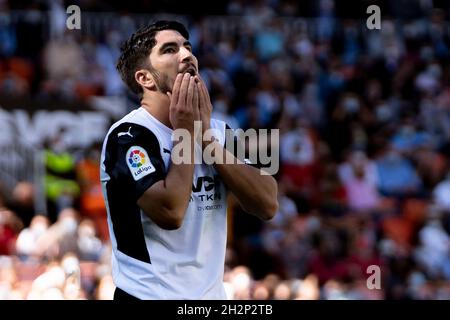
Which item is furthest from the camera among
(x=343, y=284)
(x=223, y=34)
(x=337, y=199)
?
(x=223, y=34)

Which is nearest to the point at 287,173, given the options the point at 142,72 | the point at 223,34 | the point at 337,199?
the point at 337,199

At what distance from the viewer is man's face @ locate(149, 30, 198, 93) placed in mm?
5113

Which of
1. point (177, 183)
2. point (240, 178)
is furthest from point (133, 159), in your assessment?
point (240, 178)

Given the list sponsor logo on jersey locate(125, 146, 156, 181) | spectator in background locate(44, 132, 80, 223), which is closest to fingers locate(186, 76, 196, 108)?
sponsor logo on jersey locate(125, 146, 156, 181)

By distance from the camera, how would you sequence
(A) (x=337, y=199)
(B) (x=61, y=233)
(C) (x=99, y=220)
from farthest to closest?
(A) (x=337, y=199), (C) (x=99, y=220), (B) (x=61, y=233)

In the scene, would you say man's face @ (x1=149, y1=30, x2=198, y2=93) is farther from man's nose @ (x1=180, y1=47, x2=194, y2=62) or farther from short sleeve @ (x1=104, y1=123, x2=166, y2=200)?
short sleeve @ (x1=104, y1=123, x2=166, y2=200)

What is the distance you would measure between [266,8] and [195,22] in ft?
4.54

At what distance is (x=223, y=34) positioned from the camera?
61.7ft

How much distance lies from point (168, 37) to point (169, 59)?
11cm

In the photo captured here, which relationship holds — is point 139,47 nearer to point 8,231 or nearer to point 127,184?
point 127,184

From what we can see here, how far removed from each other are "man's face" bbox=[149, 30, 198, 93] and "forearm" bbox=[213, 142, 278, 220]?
1.23ft

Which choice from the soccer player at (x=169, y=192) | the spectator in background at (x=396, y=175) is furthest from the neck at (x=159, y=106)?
the spectator in background at (x=396, y=175)

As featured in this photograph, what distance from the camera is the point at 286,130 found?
635 inches
